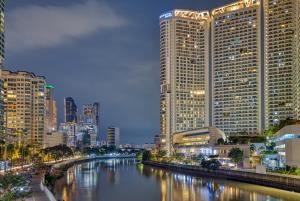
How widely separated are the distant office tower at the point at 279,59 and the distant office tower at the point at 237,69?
4.80 meters

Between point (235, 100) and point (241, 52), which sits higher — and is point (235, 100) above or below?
below

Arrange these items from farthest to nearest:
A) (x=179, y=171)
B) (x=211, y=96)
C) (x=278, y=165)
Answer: (x=211, y=96) → (x=179, y=171) → (x=278, y=165)

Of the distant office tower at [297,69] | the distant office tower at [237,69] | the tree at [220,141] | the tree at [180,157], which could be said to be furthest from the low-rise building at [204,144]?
the distant office tower at [297,69]

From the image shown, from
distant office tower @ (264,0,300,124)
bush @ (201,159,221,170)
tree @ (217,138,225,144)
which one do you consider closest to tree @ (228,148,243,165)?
bush @ (201,159,221,170)

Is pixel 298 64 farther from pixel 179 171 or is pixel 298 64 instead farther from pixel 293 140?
pixel 293 140

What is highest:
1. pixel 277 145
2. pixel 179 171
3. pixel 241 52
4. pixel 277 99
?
pixel 241 52

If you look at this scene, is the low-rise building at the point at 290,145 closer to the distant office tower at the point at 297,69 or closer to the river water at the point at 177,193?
the river water at the point at 177,193

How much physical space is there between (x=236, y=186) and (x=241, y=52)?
103122mm

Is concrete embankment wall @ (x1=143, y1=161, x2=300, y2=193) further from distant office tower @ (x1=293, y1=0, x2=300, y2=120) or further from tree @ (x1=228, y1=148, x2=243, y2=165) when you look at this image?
distant office tower @ (x1=293, y1=0, x2=300, y2=120)

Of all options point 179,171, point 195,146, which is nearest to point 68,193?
point 179,171

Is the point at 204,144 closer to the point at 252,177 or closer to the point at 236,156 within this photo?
the point at 236,156

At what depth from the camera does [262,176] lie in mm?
79312

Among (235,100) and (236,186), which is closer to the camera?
(236,186)

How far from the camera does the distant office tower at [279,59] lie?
521 feet
